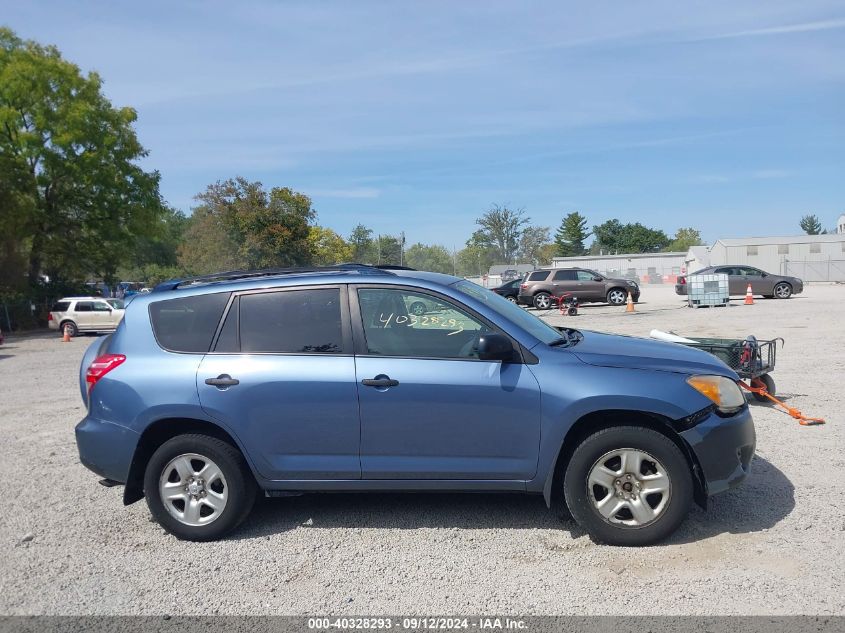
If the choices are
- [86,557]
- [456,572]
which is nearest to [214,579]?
[86,557]

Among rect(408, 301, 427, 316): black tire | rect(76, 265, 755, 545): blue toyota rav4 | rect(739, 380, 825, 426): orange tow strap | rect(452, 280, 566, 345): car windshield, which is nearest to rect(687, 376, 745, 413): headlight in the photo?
rect(76, 265, 755, 545): blue toyota rav4

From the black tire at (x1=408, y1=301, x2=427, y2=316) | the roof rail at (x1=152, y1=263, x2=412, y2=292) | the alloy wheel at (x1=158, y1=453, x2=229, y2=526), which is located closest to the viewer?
the alloy wheel at (x1=158, y1=453, x2=229, y2=526)

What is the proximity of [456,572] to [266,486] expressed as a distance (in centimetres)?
138

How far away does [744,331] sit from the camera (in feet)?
52.4

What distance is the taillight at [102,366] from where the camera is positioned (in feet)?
14.9

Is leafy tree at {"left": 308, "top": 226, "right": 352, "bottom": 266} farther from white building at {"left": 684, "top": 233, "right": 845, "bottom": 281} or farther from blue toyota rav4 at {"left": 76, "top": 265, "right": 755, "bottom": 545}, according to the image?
blue toyota rav4 at {"left": 76, "top": 265, "right": 755, "bottom": 545}

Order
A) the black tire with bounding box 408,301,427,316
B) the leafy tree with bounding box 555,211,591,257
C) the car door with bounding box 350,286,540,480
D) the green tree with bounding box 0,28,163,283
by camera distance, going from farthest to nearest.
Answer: the leafy tree with bounding box 555,211,591,257 → the green tree with bounding box 0,28,163,283 → the black tire with bounding box 408,301,427,316 → the car door with bounding box 350,286,540,480

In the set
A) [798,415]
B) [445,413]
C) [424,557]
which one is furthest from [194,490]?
[798,415]

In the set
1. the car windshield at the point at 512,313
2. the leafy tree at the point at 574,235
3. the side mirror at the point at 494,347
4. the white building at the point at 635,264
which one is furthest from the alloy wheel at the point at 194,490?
the leafy tree at the point at 574,235

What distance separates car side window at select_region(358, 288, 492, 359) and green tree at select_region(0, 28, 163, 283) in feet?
91.6

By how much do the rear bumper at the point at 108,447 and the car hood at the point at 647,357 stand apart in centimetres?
300

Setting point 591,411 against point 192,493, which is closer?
point 591,411

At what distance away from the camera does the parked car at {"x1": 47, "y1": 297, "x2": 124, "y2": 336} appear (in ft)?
81.4

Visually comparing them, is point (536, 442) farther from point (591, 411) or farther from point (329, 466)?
point (329, 466)
